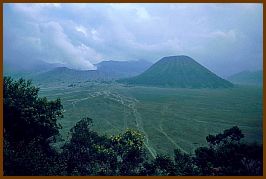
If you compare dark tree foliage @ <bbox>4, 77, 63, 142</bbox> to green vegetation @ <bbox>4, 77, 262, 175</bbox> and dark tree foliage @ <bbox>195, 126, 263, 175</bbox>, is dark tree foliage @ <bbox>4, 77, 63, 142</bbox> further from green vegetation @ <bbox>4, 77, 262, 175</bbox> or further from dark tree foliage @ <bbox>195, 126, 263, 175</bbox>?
dark tree foliage @ <bbox>195, 126, 263, 175</bbox>

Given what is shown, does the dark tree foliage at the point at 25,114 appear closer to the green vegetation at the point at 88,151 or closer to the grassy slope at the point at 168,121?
the green vegetation at the point at 88,151

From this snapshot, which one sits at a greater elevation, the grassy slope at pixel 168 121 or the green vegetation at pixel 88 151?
the green vegetation at pixel 88 151

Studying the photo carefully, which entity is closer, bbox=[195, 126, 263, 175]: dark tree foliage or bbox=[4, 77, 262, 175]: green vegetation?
bbox=[195, 126, 263, 175]: dark tree foliage

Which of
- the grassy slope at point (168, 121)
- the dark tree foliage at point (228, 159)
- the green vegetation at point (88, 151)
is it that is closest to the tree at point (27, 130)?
the green vegetation at point (88, 151)

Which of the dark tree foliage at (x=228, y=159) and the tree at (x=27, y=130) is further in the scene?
the dark tree foliage at (x=228, y=159)

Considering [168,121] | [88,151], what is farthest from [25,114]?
[168,121]

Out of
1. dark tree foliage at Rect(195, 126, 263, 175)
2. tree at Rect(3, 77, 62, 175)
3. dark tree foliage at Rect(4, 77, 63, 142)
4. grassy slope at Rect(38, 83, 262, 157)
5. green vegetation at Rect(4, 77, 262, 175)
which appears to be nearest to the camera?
tree at Rect(3, 77, 62, 175)

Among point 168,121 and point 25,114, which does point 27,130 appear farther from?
point 168,121

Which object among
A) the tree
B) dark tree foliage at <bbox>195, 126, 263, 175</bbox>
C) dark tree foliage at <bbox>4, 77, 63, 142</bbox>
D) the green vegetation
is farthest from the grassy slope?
the tree

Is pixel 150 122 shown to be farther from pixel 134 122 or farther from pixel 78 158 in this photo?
pixel 78 158

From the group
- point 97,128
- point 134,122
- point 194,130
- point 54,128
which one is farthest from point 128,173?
point 134,122
